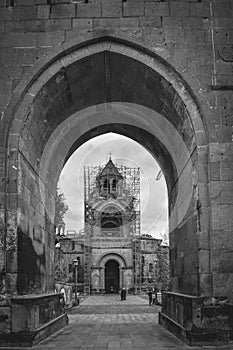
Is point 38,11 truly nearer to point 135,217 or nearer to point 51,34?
point 51,34

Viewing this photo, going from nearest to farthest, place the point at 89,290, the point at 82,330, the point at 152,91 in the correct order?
the point at 152,91, the point at 82,330, the point at 89,290

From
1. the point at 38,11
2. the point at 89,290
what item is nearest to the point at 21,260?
the point at 38,11

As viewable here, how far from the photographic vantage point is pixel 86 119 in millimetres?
11727

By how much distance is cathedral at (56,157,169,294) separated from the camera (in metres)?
44.1

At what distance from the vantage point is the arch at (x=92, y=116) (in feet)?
28.0

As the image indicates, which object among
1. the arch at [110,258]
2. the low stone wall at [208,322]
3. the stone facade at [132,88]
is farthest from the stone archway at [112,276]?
the low stone wall at [208,322]

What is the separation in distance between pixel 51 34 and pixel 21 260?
13.2 ft

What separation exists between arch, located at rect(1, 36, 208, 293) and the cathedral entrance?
34954 mm

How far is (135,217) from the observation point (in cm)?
4594

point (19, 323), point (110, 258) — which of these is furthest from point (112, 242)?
point (19, 323)

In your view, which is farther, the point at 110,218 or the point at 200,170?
the point at 110,218

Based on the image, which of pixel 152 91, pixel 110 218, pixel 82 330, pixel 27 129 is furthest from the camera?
pixel 110 218

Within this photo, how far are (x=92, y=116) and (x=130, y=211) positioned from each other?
113 feet

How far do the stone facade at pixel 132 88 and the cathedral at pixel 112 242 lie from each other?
34633 millimetres
